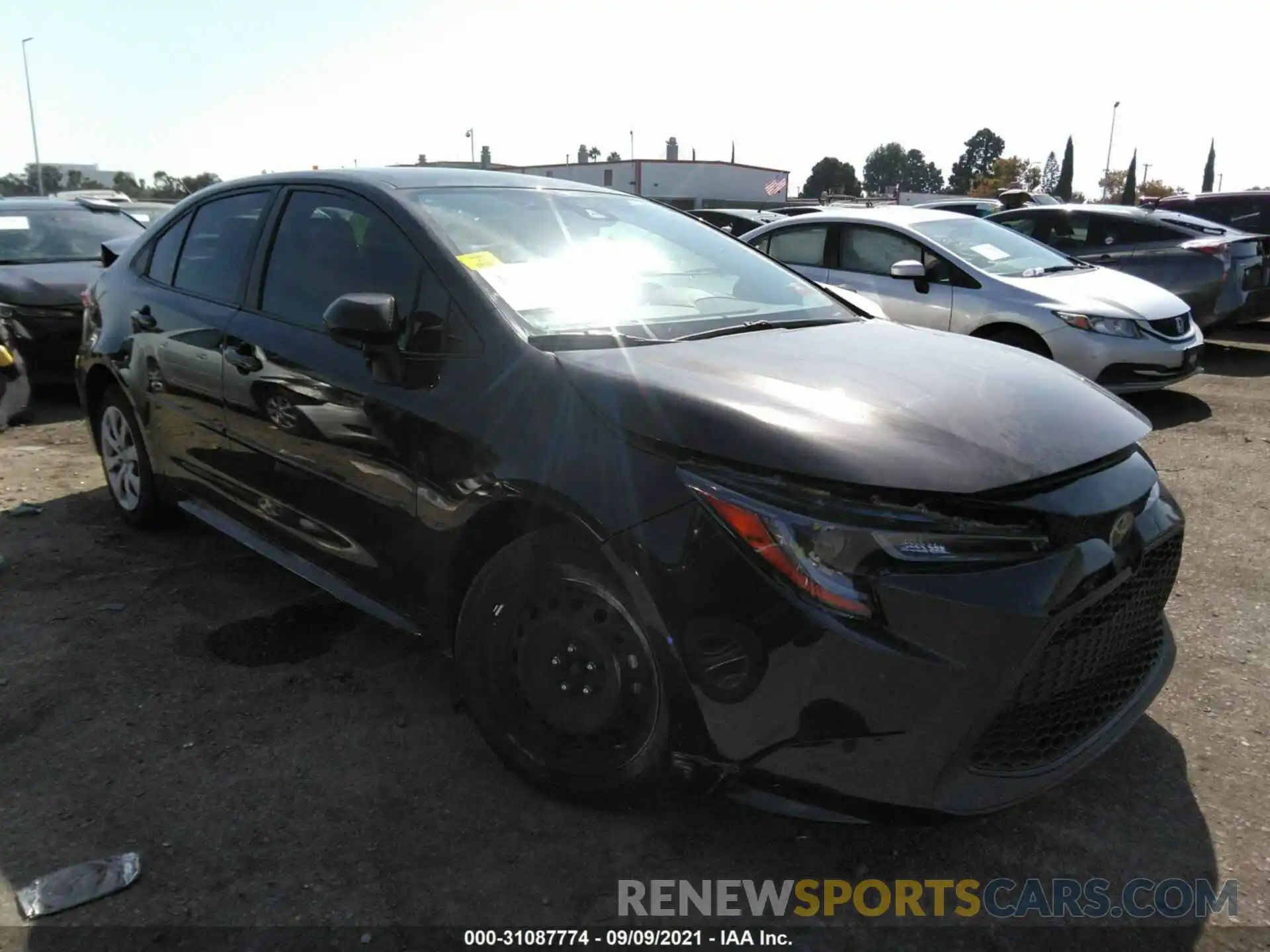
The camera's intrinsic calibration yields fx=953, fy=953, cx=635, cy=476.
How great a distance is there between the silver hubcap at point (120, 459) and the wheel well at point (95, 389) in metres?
0.09

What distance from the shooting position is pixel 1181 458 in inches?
232

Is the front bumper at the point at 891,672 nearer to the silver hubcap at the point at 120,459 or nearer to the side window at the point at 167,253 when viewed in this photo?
the side window at the point at 167,253

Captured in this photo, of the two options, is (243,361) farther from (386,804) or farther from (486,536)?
(386,804)

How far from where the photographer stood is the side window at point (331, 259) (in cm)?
292

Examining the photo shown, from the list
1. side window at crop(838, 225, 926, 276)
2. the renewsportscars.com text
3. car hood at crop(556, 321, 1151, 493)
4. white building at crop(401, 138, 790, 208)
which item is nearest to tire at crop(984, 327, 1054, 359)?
side window at crop(838, 225, 926, 276)

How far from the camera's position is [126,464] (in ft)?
15.0

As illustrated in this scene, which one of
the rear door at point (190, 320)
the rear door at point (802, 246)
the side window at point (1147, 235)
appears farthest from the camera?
the side window at point (1147, 235)

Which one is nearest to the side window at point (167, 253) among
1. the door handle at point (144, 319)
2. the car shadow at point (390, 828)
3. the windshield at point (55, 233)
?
the door handle at point (144, 319)

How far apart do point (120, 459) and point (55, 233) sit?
486cm

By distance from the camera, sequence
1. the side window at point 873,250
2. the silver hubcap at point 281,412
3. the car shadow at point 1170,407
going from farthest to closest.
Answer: the side window at point 873,250
the car shadow at point 1170,407
the silver hubcap at point 281,412

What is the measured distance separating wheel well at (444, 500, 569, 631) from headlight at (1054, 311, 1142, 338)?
5.29m

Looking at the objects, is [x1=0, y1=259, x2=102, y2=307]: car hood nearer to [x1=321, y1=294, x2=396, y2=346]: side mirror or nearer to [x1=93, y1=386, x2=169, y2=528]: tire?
[x1=93, y1=386, x2=169, y2=528]: tire

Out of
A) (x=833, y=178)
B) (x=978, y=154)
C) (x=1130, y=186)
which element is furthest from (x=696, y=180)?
A: (x=978, y=154)

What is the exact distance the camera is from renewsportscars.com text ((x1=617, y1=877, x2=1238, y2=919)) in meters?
2.17
